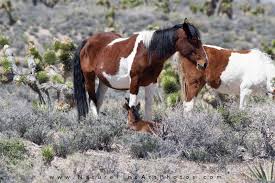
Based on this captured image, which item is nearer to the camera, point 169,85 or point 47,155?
point 47,155

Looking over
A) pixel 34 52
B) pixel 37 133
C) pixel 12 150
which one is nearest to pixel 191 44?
pixel 37 133

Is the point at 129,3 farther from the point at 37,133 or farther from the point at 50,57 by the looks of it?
the point at 37,133

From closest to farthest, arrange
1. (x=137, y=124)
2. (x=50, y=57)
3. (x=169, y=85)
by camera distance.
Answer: (x=137, y=124)
(x=169, y=85)
(x=50, y=57)

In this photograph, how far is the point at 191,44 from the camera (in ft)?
28.6

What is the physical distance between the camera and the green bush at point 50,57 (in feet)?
45.9

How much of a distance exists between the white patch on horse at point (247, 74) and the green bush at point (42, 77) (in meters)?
4.60

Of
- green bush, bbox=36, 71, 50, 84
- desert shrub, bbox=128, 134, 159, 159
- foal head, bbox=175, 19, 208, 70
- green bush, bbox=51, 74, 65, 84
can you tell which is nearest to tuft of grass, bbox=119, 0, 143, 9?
green bush, bbox=51, 74, 65, 84

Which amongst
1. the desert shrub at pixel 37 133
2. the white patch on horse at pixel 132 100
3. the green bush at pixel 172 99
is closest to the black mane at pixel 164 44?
the white patch on horse at pixel 132 100

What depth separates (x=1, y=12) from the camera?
41281mm

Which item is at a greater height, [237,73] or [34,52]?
[237,73]

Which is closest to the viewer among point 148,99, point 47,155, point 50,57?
point 47,155

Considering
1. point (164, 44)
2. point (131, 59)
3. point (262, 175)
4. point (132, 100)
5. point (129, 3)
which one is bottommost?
point (129, 3)

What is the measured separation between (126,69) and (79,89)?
1.59m

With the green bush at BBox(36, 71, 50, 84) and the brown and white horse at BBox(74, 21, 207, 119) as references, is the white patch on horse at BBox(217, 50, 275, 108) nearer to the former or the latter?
the brown and white horse at BBox(74, 21, 207, 119)
